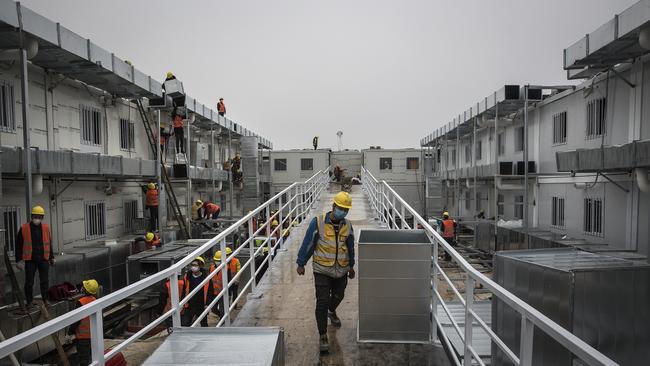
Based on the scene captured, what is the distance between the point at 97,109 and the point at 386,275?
44.2 feet

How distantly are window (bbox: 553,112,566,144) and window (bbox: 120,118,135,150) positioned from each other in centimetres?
1703

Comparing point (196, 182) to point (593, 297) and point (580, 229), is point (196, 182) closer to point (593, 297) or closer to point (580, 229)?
point (580, 229)

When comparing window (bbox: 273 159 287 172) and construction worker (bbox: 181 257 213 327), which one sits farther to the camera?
window (bbox: 273 159 287 172)

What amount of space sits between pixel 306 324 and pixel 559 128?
14.8 m

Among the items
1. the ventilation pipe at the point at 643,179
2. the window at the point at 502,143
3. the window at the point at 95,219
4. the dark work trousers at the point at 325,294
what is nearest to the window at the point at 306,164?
the window at the point at 502,143

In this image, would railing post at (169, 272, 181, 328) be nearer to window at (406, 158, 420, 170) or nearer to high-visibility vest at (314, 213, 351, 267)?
high-visibility vest at (314, 213, 351, 267)

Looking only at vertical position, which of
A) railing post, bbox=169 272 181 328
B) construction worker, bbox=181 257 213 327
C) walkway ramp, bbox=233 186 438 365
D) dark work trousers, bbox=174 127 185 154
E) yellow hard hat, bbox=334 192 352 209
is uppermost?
dark work trousers, bbox=174 127 185 154

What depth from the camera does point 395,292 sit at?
13.8 ft

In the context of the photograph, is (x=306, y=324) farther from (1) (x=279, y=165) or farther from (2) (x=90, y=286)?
(1) (x=279, y=165)

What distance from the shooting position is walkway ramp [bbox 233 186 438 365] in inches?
161

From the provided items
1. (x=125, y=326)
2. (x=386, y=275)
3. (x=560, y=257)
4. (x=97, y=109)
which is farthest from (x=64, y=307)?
(x=560, y=257)

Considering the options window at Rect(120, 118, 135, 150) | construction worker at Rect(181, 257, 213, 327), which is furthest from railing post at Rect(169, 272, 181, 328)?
window at Rect(120, 118, 135, 150)

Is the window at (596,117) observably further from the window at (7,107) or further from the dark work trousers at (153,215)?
the window at (7,107)

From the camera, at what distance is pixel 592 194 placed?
1337 cm
